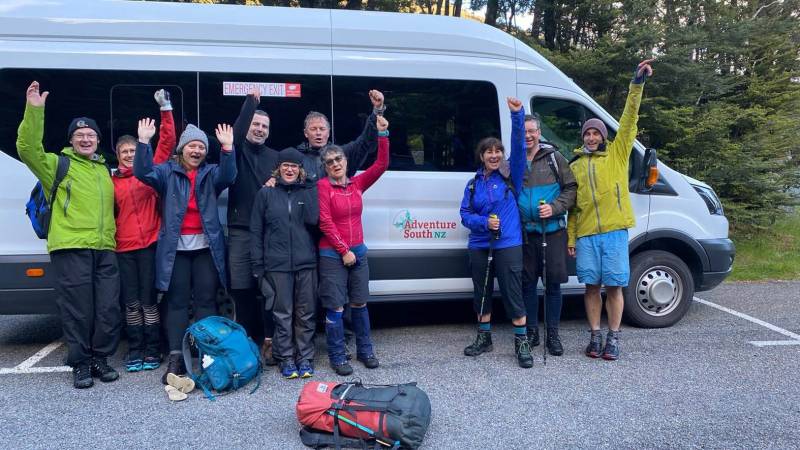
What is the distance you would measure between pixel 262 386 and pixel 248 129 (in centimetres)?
178

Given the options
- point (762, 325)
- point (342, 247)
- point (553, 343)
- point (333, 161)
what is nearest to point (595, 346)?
point (553, 343)

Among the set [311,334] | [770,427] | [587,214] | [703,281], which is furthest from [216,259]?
[703,281]

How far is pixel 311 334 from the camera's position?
4.18m

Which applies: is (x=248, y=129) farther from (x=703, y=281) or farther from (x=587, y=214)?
(x=703, y=281)

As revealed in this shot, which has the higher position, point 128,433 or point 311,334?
point 311,334

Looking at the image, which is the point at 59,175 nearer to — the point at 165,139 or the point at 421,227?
the point at 165,139

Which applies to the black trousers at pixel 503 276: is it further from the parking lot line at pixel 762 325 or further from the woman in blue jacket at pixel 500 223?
the parking lot line at pixel 762 325

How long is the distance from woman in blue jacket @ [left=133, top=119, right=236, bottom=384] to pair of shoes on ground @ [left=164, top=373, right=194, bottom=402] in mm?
129

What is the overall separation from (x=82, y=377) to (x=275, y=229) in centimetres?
166

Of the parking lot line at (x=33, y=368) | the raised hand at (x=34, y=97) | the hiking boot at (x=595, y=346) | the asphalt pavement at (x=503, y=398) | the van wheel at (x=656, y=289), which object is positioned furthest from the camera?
the van wheel at (x=656, y=289)

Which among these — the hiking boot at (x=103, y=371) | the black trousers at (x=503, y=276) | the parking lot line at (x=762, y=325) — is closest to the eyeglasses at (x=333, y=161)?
the black trousers at (x=503, y=276)

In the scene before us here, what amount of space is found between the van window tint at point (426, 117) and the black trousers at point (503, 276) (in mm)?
894

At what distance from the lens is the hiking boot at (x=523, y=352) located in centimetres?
429

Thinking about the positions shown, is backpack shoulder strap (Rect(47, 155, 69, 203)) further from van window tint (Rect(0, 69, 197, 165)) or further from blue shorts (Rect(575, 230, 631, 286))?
blue shorts (Rect(575, 230, 631, 286))
